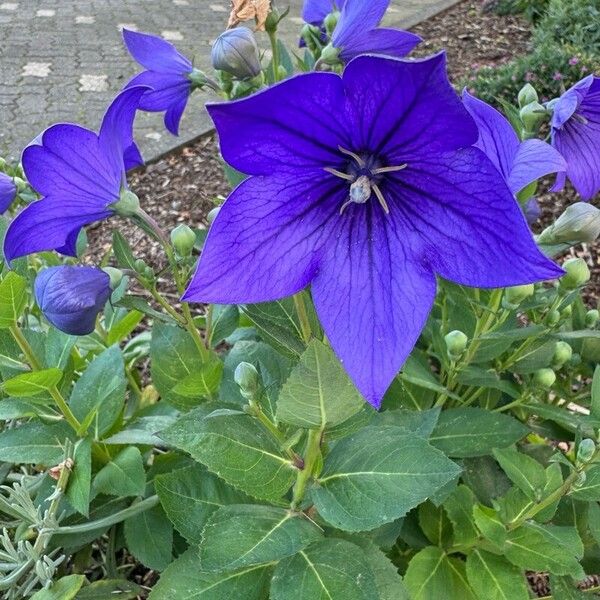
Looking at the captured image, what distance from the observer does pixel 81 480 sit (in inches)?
63.9

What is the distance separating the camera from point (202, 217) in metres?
4.43

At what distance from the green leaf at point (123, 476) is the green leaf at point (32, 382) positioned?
0.30m

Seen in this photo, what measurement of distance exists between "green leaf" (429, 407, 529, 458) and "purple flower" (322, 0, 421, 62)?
3.11 feet

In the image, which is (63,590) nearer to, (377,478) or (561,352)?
(377,478)

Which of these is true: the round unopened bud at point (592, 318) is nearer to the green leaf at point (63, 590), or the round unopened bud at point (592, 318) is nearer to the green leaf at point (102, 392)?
the green leaf at point (102, 392)

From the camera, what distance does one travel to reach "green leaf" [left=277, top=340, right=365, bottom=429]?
112 cm

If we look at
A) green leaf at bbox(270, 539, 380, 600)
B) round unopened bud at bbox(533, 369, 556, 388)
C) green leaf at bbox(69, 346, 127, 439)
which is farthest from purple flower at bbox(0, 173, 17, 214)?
round unopened bud at bbox(533, 369, 556, 388)

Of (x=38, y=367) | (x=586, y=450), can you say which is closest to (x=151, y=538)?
(x=38, y=367)

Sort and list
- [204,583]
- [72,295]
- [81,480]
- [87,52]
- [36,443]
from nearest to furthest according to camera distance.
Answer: [72,295] < [204,583] < [81,480] < [36,443] < [87,52]

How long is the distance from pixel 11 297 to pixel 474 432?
1.18m

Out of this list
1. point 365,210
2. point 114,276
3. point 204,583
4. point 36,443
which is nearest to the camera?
point 365,210

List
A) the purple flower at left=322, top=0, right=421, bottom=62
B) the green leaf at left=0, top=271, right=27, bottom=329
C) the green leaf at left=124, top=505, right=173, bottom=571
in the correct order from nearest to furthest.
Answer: the purple flower at left=322, top=0, right=421, bottom=62 < the green leaf at left=0, top=271, right=27, bottom=329 < the green leaf at left=124, top=505, right=173, bottom=571

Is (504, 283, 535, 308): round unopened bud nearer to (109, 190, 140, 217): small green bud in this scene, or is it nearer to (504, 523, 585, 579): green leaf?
(504, 523, 585, 579): green leaf

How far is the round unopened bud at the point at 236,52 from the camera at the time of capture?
122 centimetres
